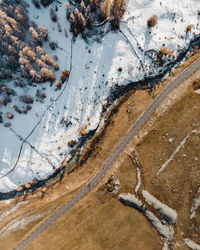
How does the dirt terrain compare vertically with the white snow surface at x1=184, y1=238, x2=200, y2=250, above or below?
above

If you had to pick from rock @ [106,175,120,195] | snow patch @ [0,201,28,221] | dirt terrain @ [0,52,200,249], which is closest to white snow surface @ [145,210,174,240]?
dirt terrain @ [0,52,200,249]

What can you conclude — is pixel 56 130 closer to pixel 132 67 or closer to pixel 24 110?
pixel 24 110

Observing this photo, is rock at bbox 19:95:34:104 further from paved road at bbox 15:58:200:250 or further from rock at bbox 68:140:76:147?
paved road at bbox 15:58:200:250

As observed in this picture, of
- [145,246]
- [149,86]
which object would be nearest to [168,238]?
[145,246]

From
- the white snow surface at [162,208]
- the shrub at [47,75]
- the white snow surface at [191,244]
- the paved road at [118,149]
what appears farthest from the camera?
the paved road at [118,149]

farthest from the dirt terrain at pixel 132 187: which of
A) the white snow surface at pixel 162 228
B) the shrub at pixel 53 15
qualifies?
the shrub at pixel 53 15

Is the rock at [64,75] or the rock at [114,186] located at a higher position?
the rock at [64,75]

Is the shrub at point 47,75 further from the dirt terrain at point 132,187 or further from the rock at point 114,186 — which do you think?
the rock at point 114,186
